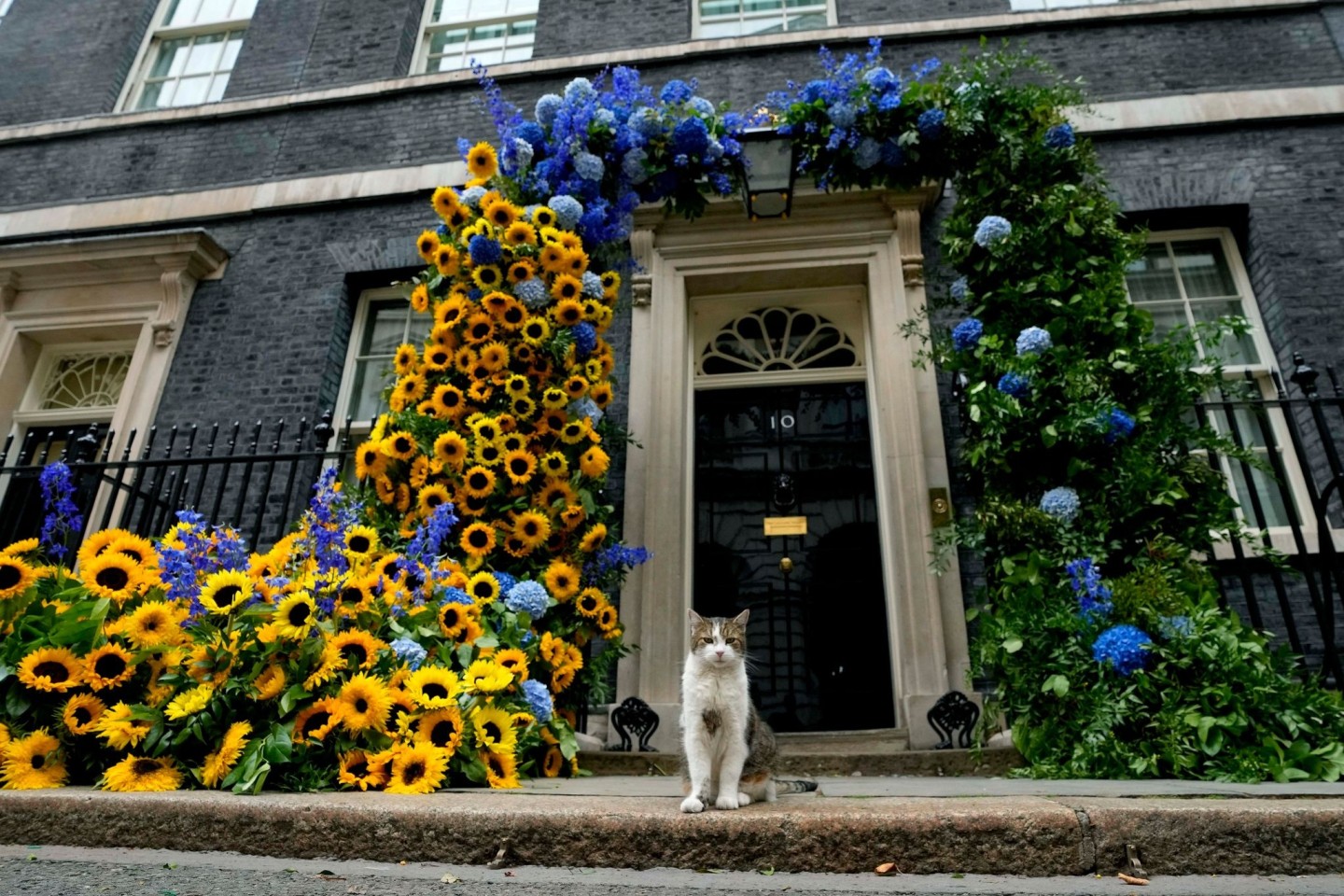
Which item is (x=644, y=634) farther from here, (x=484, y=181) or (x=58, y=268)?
(x=58, y=268)

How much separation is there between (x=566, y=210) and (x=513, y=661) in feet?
8.98

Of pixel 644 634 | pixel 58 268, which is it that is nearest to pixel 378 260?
pixel 58 268

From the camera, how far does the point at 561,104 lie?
5035 mm

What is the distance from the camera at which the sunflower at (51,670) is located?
2559 millimetres

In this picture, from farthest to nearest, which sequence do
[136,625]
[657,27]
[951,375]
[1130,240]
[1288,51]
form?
[657,27] → [1288,51] → [951,375] → [1130,240] → [136,625]

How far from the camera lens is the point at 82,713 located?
256cm

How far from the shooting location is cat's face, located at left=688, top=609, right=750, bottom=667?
229cm

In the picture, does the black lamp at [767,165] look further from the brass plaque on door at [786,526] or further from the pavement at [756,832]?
the pavement at [756,832]

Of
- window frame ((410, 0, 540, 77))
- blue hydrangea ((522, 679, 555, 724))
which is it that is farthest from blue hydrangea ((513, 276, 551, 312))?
window frame ((410, 0, 540, 77))

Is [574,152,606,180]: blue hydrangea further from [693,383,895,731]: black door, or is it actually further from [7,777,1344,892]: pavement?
[7,777,1344,892]: pavement

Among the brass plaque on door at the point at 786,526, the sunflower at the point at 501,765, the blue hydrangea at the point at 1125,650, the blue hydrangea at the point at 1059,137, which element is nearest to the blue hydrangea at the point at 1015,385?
the blue hydrangea at the point at 1125,650

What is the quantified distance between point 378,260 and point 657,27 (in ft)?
11.3

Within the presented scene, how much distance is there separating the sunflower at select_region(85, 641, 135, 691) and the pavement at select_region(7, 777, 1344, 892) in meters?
0.64

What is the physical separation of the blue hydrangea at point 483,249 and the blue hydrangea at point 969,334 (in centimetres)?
260
